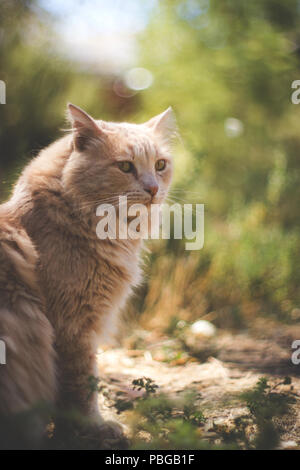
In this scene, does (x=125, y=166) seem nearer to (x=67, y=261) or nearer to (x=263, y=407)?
(x=67, y=261)

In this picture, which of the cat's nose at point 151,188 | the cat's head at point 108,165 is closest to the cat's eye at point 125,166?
the cat's head at point 108,165

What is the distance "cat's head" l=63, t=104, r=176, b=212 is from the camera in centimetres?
167

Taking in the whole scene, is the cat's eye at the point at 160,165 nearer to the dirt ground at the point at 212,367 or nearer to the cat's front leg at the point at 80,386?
the cat's front leg at the point at 80,386

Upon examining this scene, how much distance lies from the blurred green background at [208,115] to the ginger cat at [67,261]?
1.14 m

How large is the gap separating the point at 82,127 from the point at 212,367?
4.87 ft

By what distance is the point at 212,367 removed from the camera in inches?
87.9

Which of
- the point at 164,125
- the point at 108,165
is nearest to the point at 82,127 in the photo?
the point at 108,165

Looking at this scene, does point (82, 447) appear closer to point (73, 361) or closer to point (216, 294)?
point (73, 361)

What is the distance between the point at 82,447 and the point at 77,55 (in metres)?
4.09

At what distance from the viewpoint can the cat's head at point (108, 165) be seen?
1.67 metres

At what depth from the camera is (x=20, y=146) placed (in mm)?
3561

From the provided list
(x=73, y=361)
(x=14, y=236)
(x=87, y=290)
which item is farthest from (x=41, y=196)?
(x=73, y=361)

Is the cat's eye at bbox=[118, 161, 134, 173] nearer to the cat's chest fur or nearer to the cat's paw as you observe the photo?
the cat's chest fur

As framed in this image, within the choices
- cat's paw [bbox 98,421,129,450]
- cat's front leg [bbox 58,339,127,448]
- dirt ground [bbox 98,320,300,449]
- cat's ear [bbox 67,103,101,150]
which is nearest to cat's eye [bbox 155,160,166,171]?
cat's ear [bbox 67,103,101,150]
